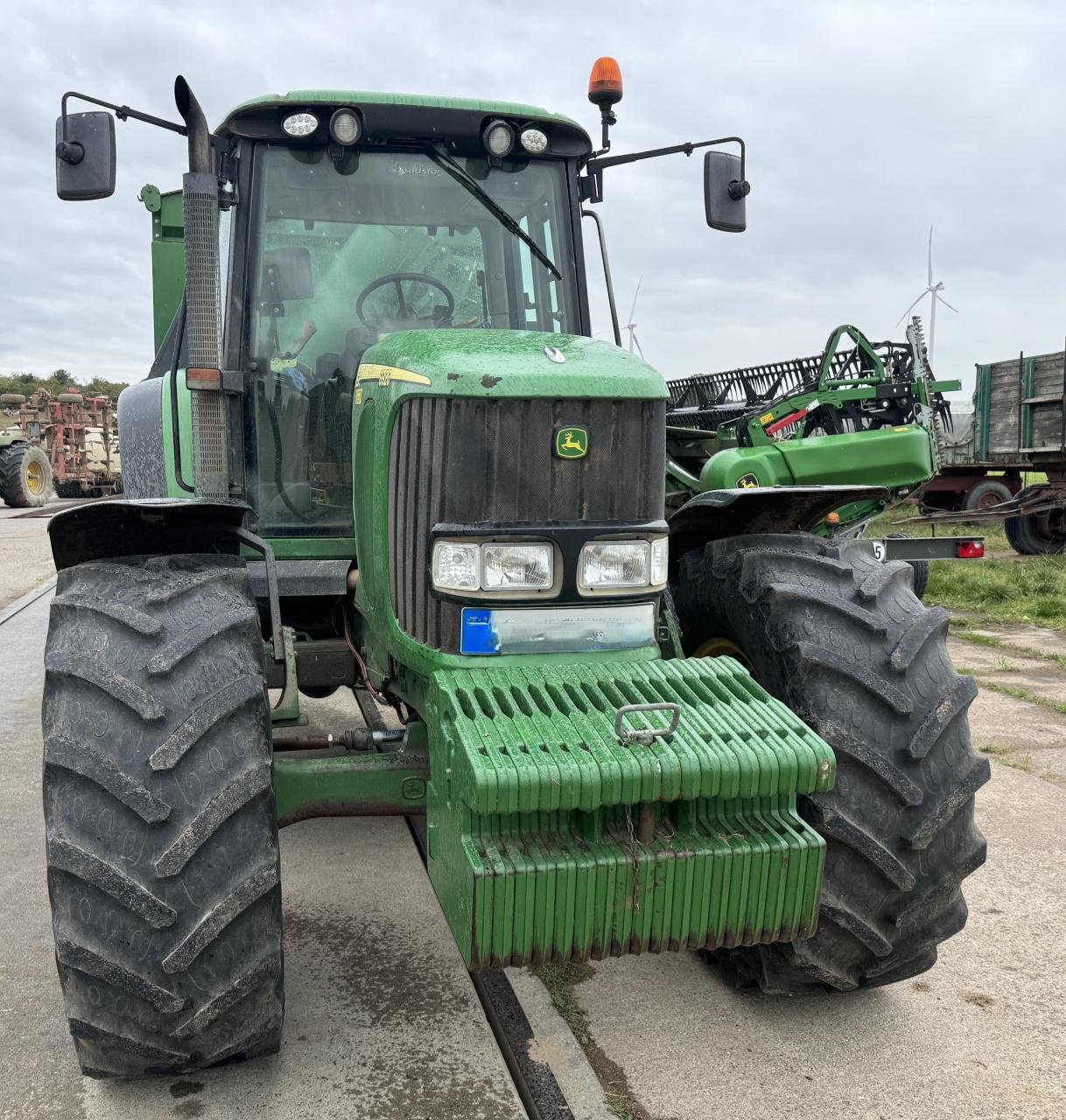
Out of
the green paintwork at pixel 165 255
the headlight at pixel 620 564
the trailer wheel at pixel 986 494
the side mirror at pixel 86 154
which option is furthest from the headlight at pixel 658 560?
the trailer wheel at pixel 986 494

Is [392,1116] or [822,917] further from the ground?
[822,917]

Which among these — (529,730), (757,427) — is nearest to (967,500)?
(757,427)

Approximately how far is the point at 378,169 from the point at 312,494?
3.66ft

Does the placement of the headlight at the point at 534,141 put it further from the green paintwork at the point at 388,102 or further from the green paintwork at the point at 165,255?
the green paintwork at the point at 165,255

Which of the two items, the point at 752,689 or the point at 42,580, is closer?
the point at 752,689

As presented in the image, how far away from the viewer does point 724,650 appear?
139 inches

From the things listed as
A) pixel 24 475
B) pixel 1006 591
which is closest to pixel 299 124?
pixel 1006 591

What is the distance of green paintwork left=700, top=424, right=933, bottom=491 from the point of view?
28.8 ft

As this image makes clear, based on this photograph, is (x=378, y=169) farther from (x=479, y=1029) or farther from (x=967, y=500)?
(x=967, y=500)

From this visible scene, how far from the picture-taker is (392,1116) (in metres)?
2.58

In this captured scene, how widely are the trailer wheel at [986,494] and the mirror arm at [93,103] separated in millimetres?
14720

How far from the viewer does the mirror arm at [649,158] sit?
390cm

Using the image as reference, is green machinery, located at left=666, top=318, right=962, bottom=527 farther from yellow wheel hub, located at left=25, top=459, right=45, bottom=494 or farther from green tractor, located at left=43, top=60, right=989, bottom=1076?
yellow wheel hub, located at left=25, top=459, right=45, bottom=494

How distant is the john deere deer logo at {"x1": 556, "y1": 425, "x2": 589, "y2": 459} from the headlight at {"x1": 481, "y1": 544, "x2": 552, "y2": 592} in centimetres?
24
